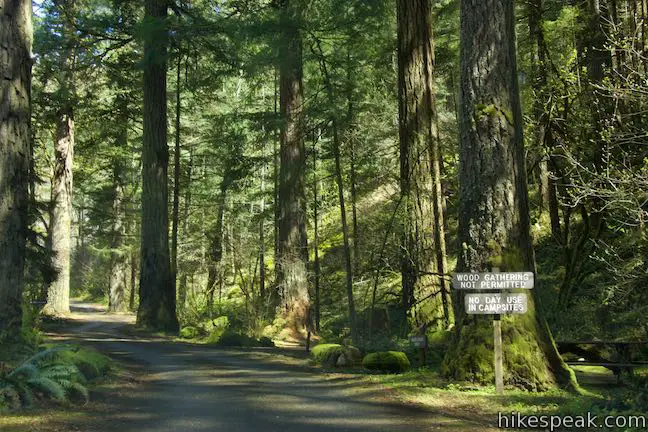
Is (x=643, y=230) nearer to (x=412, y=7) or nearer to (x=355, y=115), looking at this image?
(x=412, y=7)

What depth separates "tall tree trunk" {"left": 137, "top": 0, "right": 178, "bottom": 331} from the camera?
21.3 meters

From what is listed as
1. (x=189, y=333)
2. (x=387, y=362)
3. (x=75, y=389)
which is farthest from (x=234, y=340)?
(x=75, y=389)

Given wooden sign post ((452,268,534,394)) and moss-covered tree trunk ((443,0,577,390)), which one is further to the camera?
moss-covered tree trunk ((443,0,577,390))

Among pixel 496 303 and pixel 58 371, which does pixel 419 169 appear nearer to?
pixel 496 303

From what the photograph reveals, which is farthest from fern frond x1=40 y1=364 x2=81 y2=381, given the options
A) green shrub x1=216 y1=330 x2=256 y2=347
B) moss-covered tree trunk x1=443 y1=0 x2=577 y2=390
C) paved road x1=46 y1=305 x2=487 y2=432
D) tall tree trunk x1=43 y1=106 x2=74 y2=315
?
tall tree trunk x1=43 y1=106 x2=74 y2=315

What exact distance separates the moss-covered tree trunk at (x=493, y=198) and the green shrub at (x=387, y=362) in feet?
4.56

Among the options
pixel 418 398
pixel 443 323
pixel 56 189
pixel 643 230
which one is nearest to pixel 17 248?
pixel 418 398

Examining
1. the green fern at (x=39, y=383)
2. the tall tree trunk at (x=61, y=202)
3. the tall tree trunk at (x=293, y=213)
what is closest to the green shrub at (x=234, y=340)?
the tall tree trunk at (x=293, y=213)

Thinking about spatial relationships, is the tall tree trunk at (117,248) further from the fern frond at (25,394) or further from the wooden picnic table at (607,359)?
the wooden picnic table at (607,359)

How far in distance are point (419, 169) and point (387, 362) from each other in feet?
15.5

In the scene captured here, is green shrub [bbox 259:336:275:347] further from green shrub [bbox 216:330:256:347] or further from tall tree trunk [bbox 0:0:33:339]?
tall tree trunk [bbox 0:0:33:339]

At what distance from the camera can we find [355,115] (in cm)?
1850

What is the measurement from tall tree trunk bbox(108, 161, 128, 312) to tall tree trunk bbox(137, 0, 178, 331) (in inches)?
490

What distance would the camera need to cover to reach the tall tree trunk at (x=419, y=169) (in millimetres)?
13812
